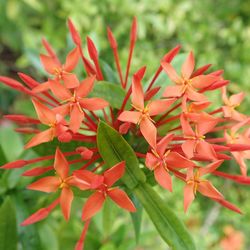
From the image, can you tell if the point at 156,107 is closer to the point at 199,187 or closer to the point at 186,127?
the point at 186,127

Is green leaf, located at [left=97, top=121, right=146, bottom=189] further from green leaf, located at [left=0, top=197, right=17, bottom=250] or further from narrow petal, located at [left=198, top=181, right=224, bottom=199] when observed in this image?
→ green leaf, located at [left=0, top=197, right=17, bottom=250]

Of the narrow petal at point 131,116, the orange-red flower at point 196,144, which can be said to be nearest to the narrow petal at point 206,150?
the orange-red flower at point 196,144

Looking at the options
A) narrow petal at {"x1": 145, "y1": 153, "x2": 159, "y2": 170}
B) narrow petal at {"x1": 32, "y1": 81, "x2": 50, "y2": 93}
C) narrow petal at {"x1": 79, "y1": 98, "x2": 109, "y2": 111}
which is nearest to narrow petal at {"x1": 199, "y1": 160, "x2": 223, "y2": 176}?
narrow petal at {"x1": 145, "y1": 153, "x2": 159, "y2": 170}

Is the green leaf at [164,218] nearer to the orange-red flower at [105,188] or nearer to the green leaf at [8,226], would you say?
the orange-red flower at [105,188]

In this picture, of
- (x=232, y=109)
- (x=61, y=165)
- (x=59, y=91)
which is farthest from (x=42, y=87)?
(x=232, y=109)

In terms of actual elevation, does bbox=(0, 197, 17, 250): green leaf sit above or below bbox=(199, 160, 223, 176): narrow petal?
below

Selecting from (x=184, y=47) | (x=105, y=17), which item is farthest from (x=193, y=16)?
(x=105, y=17)

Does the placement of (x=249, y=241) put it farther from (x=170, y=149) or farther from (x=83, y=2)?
(x=170, y=149)
